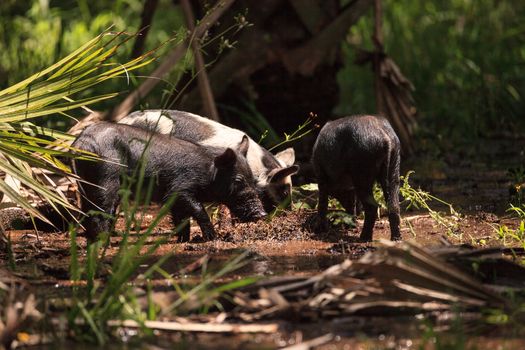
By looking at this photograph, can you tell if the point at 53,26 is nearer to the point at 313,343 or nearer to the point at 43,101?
the point at 43,101

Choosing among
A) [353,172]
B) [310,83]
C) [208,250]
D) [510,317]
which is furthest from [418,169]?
[510,317]

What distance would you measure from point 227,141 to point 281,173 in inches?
19.3

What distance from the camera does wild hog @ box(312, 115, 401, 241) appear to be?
634cm

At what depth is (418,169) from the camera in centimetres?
905

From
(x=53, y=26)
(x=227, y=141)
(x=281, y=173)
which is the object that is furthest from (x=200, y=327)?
(x=53, y=26)

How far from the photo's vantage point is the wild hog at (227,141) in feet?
23.8

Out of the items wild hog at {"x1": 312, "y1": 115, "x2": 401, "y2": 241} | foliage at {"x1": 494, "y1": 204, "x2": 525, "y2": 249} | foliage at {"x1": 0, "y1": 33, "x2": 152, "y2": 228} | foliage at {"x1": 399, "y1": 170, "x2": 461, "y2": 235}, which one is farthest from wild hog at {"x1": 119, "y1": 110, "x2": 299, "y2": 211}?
foliage at {"x1": 494, "y1": 204, "x2": 525, "y2": 249}

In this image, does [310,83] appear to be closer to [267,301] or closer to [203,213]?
[203,213]

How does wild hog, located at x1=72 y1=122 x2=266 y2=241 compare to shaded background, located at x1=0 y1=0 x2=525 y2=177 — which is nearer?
wild hog, located at x1=72 y1=122 x2=266 y2=241

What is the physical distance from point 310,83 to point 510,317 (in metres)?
5.79

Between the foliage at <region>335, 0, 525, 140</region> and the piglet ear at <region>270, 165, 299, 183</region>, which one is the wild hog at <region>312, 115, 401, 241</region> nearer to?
the piglet ear at <region>270, 165, 299, 183</region>

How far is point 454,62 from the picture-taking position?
11883 millimetres

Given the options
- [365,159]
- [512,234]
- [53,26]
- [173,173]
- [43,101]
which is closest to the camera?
[512,234]

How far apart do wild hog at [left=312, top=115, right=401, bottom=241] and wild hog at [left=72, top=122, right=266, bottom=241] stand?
706 mm
